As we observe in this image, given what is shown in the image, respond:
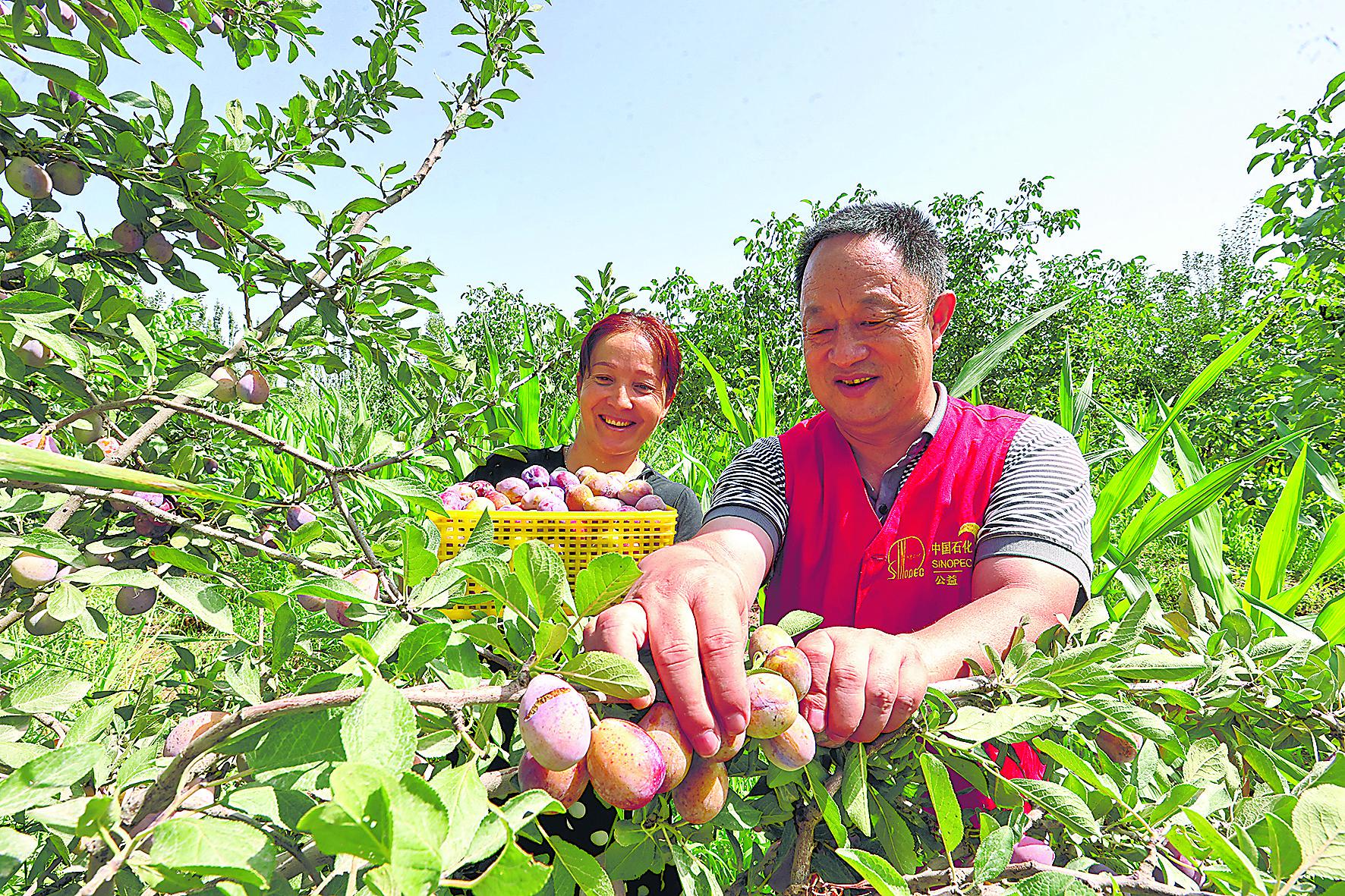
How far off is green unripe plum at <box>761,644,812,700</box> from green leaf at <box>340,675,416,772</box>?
29cm

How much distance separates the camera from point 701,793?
0.49 m

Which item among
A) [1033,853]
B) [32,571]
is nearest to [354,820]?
[1033,853]

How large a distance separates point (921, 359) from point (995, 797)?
90 centimetres

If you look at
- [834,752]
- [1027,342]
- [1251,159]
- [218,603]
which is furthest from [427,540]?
[1027,342]

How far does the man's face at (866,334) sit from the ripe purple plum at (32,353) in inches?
41.6

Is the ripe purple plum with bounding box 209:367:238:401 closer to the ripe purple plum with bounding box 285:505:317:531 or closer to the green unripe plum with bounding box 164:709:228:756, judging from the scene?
the ripe purple plum with bounding box 285:505:317:531

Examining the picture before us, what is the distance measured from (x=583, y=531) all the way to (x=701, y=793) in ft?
2.64

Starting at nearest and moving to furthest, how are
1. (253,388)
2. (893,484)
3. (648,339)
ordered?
(253,388) < (893,484) < (648,339)

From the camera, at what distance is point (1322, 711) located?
0.64 m

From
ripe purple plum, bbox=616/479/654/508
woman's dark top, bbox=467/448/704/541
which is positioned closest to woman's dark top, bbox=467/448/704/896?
woman's dark top, bbox=467/448/704/541

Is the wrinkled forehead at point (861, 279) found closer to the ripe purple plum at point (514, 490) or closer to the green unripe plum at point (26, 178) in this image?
the ripe purple plum at point (514, 490)

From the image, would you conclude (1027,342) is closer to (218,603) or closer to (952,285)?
(952,285)

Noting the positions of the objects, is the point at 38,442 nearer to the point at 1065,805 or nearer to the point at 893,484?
the point at 1065,805

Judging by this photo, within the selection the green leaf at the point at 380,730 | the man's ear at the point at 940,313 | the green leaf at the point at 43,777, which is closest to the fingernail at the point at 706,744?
the green leaf at the point at 380,730
